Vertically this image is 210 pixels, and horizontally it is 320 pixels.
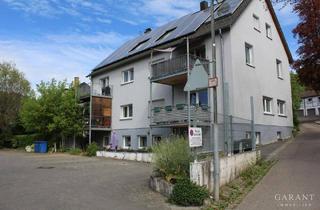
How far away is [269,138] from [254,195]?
13.8 meters

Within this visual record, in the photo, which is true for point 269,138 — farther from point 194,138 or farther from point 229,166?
point 194,138

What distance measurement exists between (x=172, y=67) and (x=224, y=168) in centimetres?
1071

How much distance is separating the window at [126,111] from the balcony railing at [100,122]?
1584 millimetres

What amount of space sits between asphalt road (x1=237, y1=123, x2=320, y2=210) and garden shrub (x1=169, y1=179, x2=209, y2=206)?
91cm

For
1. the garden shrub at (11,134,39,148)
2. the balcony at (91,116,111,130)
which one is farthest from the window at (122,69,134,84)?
the garden shrub at (11,134,39,148)

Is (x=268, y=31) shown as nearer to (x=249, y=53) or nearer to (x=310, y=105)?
(x=249, y=53)

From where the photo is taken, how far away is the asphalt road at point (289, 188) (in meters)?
7.95

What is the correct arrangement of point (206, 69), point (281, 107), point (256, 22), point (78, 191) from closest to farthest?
1. point (78, 191)
2. point (206, 69)
3. point (256, 22)
4. point (281, 107)

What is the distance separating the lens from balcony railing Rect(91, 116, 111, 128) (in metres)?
26.5

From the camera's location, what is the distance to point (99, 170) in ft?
47.7

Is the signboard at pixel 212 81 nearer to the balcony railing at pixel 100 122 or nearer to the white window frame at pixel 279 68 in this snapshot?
the white window frame at pixel 279 68

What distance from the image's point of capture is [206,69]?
1897 centimetres

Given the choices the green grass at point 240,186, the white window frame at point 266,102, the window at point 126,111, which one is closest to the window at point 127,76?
the window at point 126,111

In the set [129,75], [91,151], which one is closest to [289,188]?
[91,151]
